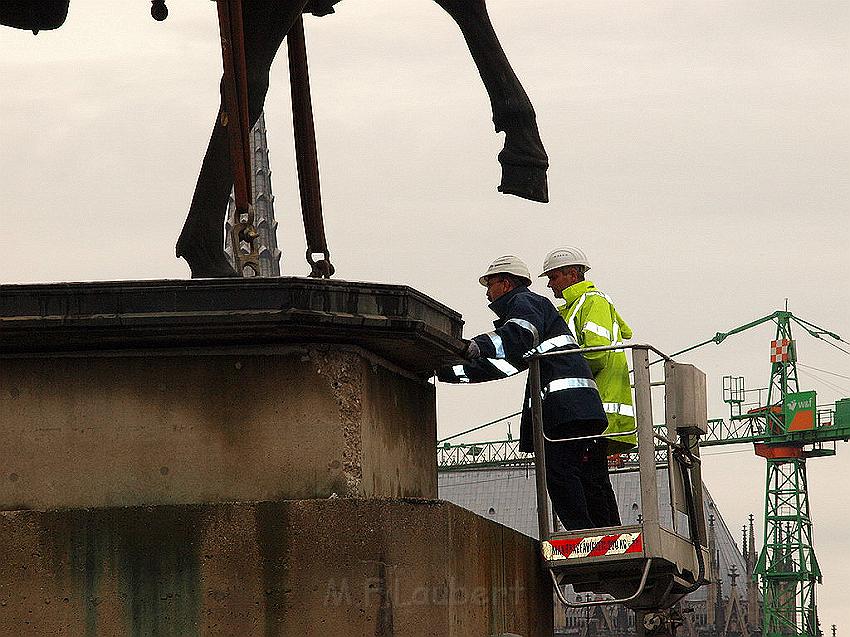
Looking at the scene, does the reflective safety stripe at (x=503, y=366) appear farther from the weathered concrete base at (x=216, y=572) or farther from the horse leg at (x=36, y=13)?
the horse leg at (x=36, y=13)

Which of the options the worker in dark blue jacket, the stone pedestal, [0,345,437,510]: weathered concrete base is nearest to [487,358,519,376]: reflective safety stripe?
the worker in dark blue jacket

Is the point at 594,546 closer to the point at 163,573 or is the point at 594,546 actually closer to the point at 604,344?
the point at 604,344

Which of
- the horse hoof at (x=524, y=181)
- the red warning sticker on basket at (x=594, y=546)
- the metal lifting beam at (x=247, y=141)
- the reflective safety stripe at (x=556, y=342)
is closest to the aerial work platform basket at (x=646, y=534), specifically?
the red warning sticker on basket at (x=594, y=546)

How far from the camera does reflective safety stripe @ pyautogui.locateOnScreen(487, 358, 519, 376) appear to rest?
7902mm

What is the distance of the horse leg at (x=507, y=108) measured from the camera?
24.4ft

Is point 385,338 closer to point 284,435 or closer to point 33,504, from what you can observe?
point 284,435

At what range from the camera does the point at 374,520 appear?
609 cm

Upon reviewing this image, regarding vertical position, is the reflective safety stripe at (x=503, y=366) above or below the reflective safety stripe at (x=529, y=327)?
below

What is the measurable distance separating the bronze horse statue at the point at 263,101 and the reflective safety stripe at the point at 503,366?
2.42ft

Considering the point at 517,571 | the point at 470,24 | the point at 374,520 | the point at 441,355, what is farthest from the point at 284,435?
the point at 470,24

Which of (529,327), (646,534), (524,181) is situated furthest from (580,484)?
(524,181)

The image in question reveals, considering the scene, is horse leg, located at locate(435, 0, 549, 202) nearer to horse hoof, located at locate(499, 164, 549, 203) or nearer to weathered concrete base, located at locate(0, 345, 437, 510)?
horse hoof, located at locate(499, 164, 549, 203)

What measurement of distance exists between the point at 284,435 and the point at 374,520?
402 mm

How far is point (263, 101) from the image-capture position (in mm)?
7285
